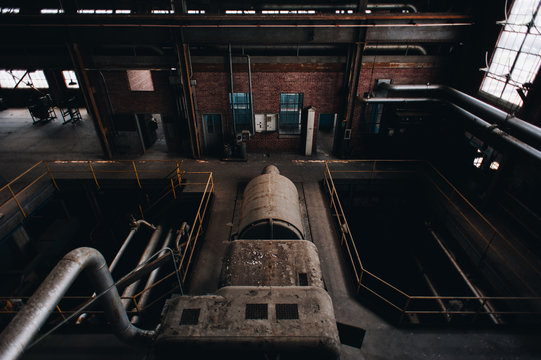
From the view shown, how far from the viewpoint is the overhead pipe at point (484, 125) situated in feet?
30.1

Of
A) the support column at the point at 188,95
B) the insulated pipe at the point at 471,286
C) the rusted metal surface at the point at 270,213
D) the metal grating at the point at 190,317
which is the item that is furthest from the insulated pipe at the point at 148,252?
the insulated pipe at the point at 471,286

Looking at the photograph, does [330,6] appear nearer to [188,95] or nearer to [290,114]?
[290,114]

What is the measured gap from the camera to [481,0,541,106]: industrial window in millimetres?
9836

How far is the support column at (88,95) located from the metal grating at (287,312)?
45.3 ft

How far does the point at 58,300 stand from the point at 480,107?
14.2 meters

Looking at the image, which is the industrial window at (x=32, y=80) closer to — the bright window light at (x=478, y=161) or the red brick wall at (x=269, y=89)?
the red brick wall at (x=269, y=89)

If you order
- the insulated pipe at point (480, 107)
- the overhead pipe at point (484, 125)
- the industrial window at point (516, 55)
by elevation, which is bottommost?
the overhead pipe at point (484, 125)

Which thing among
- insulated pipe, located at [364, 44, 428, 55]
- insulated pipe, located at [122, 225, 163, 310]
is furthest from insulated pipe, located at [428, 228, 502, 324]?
insulated pipe, located at [122, 225, 163, 310]

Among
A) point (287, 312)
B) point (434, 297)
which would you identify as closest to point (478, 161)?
point (434, 297)

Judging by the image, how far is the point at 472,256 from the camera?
10.3 metres

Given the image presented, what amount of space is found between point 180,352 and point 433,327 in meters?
6.26

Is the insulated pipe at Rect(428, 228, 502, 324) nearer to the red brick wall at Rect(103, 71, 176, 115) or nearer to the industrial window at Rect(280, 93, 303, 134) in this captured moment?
the industrial window at Rect(280, 93, 303, 134)

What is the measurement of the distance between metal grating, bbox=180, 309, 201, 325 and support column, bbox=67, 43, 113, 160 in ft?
42.0

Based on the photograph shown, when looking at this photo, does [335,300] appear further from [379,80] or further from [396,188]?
[379,80]
